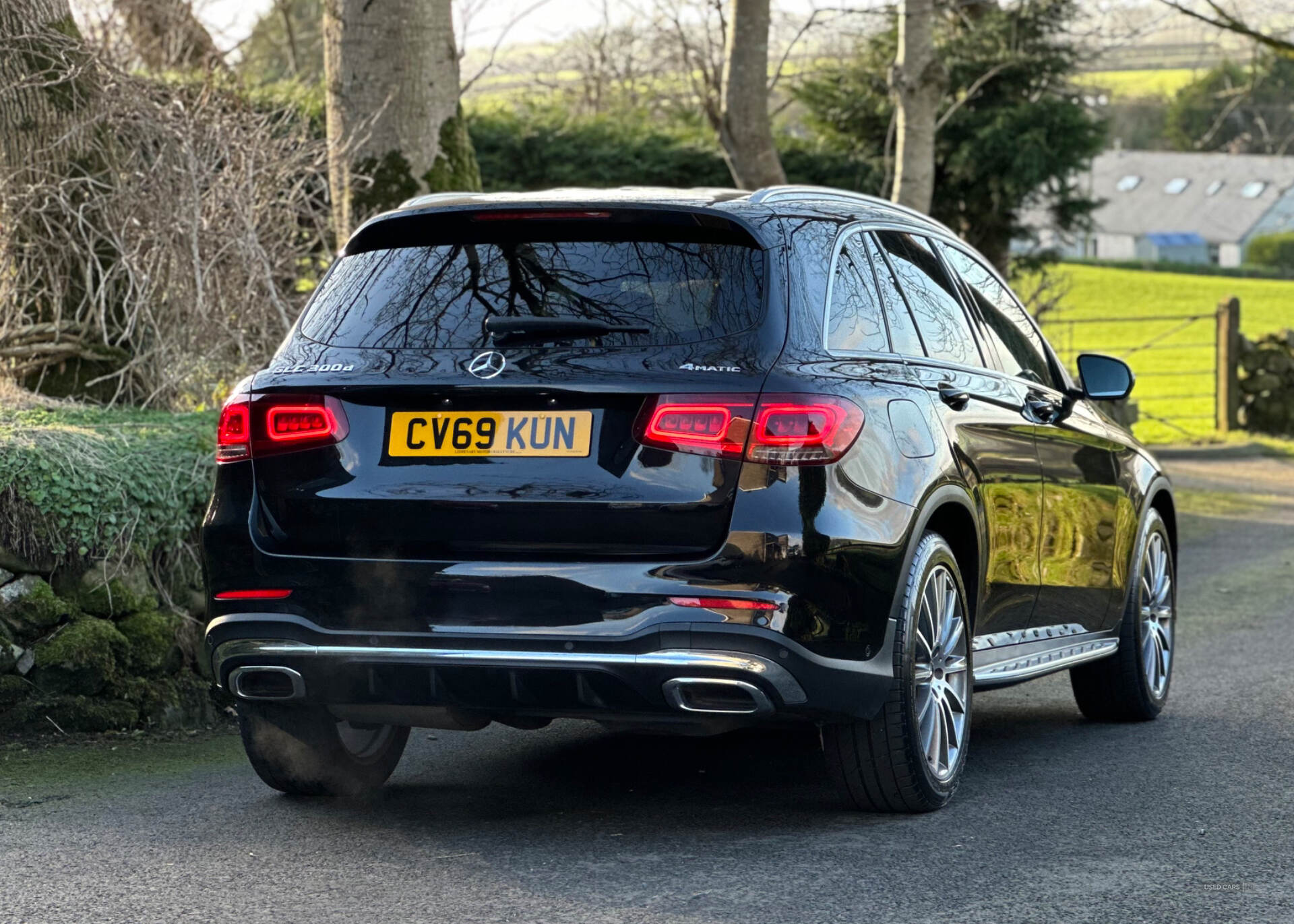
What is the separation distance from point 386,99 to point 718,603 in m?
6.03

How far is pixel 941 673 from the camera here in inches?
220

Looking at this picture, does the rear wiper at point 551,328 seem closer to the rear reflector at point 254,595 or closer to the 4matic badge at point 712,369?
the 4matic badge at point 712,369

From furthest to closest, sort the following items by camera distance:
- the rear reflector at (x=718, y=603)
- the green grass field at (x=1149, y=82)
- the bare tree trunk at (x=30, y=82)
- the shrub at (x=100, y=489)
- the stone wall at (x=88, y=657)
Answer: the green grass field at (x=1149, y=82) → the bare tree trunk at (x=30, y=82) → the shrub at (x=100, y=489) → the stone wall at (x=88, y=657) → the rear reflector at (x=718, y=603)

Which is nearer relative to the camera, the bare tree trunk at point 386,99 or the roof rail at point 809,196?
the roof rail at point 809,196

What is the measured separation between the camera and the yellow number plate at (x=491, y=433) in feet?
15.8

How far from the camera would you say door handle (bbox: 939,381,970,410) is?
224 inches

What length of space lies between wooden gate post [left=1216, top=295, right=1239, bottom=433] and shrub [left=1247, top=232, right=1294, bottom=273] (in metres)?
62.1

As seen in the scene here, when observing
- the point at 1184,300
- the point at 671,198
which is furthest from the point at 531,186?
the point at 1184,300

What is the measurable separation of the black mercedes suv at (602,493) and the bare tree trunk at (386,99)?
4712 millimetres

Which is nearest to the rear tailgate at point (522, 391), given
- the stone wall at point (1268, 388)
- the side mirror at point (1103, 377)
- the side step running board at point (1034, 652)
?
the side step running board at point (1034, 652)

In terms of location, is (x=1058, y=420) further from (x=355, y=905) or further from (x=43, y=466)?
(x=43, y=466)

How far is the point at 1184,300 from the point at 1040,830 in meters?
64.6

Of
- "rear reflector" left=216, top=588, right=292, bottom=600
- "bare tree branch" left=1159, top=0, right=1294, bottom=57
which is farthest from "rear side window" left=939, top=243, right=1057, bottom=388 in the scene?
"bare tree branch" left=1159, top=0, right=1294, bottom=57

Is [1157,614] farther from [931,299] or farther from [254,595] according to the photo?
[254,595]
